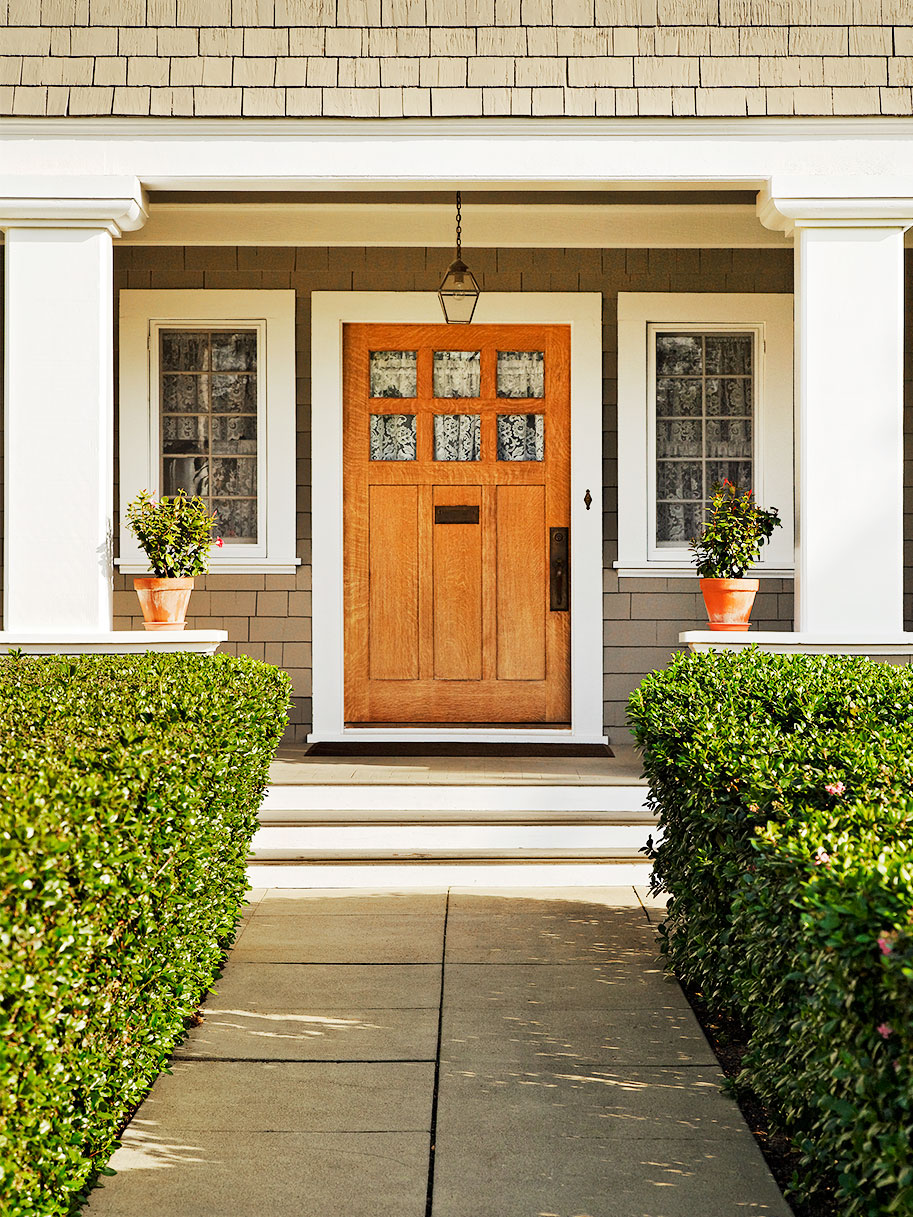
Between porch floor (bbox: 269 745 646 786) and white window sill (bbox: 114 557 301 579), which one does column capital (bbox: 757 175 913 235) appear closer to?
porch floor (bbox: 269 745 646 786)

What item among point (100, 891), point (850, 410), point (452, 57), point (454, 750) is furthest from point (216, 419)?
point (100, 891)

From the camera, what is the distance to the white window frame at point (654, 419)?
6801 mm

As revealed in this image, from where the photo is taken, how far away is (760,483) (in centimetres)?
684

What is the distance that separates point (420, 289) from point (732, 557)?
7.98ft

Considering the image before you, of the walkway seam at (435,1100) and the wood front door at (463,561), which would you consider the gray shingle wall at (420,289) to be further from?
the walkway seam at (435,1100)

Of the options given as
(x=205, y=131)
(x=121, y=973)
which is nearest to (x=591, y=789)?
(x=121, y=973)

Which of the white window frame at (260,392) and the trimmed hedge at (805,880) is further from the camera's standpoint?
the white window frame at (260,392)

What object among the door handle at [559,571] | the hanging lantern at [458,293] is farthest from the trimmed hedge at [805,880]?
the hanging lantern at [458,293]

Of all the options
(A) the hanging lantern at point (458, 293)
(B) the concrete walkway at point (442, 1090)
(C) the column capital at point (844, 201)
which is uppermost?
(C) the column capital at point (844, 201)

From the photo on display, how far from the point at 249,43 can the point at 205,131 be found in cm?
45

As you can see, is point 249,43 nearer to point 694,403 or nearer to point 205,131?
point 205,131

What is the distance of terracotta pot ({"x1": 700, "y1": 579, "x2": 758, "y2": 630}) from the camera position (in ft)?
19.9

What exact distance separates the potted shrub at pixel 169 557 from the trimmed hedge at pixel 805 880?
273 cm

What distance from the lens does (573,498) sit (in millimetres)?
6832
